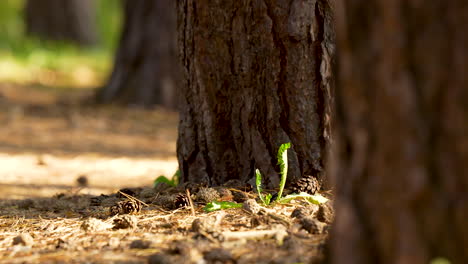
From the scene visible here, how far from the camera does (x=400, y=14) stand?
1.41 meters

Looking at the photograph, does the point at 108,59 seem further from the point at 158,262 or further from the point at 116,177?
the point at 158,262

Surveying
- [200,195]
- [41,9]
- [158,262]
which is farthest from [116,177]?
[41,9]

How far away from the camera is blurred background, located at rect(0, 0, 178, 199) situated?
4555mm

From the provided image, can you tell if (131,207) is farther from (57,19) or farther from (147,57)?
(57,19)

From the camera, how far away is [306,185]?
2600 millimetres

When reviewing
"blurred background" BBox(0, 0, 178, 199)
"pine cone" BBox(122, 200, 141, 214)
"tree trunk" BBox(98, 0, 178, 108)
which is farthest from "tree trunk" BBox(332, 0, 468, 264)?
"tree trunk" BBox(98, 0, 178, 108)

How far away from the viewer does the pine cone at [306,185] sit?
8.52 ft

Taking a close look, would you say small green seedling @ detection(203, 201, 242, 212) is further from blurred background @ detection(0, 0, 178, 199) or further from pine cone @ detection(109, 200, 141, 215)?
blurred background @ detection(0, 0, 178, 199)

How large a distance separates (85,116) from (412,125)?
20.2 ft

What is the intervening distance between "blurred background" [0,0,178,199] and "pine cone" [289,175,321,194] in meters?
1.65

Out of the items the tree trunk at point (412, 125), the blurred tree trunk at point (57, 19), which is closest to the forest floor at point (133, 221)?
the tree trunk at point (412, 125)

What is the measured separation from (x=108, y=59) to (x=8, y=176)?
28.2 feet

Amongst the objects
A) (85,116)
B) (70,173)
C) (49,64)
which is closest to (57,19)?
(49,64)

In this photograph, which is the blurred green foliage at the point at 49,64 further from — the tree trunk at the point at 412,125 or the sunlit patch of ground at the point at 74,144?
the tree trunk at the point at 412,125
